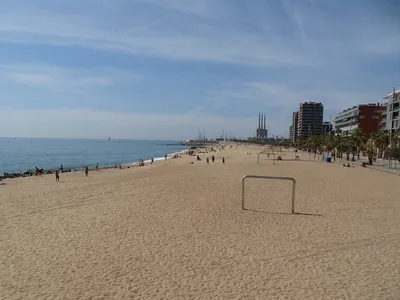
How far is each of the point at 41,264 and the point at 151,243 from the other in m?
2.85

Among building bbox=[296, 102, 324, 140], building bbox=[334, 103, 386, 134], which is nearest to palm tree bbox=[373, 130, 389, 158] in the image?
building bbox=[334, 103, 386, 134]

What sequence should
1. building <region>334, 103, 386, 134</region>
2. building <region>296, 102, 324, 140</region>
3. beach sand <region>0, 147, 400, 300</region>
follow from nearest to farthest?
beach sand <region>0, 147, 400, 300</region>
building <region>334, 103, 386, 134</region>
building <region>296, 102, 324, 140</region>

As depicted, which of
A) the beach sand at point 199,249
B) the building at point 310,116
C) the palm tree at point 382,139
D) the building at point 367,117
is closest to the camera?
the beach sand at point 199,249

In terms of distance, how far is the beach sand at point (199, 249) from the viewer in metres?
6.51

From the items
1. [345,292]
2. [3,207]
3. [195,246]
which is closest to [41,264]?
[195,246]

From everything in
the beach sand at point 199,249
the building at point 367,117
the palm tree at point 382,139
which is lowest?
the beach sand at point 199,249

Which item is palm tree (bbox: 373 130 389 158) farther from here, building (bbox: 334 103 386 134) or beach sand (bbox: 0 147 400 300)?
building (bbox: 334 103 386 134)

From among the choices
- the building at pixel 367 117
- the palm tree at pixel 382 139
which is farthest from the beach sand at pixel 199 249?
the building at pixel 367 117

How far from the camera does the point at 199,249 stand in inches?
348

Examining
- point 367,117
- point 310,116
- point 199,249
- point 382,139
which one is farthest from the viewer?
point 310,116

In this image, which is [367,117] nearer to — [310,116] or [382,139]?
[382,139]

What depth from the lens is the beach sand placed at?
21.4 ft

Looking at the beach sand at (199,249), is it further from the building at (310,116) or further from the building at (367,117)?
the building at (310,116)

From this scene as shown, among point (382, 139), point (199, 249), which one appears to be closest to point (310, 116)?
point (382, 139)
